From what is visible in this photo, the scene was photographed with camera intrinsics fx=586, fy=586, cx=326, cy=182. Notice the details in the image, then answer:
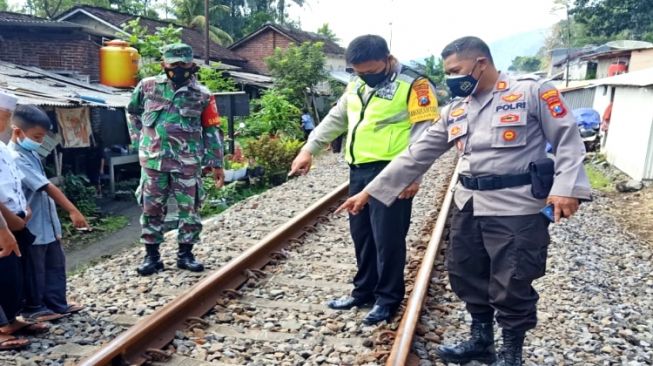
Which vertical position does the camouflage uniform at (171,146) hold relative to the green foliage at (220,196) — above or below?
above

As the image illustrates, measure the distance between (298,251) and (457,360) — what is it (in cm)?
262

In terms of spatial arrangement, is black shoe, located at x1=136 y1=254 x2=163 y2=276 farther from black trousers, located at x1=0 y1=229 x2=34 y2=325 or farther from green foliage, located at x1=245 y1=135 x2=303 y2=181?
green foliage, located at x1=245 y1=135 x2=303 y2=181

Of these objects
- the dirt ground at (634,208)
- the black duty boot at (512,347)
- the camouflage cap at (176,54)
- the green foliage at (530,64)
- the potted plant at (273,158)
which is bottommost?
the dirt ground at (634,208)

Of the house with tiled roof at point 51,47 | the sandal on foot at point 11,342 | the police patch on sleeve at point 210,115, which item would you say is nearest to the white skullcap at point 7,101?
the sandal on foot at point 11,342

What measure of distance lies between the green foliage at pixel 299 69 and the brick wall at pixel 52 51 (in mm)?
9198

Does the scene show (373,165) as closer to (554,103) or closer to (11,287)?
(554,103)

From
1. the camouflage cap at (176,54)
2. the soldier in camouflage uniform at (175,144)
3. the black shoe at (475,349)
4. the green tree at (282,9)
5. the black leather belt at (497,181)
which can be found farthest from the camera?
the green tree at (282,9)

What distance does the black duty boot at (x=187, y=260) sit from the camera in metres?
5.01

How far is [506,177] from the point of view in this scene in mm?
2967

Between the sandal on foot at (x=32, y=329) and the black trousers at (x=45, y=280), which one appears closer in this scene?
the sandal on foot at (x=32, y=329)

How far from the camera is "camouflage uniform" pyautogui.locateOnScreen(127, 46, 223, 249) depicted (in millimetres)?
4801

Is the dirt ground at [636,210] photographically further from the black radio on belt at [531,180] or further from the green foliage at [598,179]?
the black radio on belt at [531,180]

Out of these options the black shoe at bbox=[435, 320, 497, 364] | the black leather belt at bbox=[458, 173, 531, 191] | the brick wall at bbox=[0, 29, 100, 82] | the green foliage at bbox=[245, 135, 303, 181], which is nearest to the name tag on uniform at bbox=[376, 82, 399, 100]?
the black leather belt at bbox=[458, 173, 531, 191]

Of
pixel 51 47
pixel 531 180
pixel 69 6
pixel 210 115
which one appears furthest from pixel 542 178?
pixel 69 6
